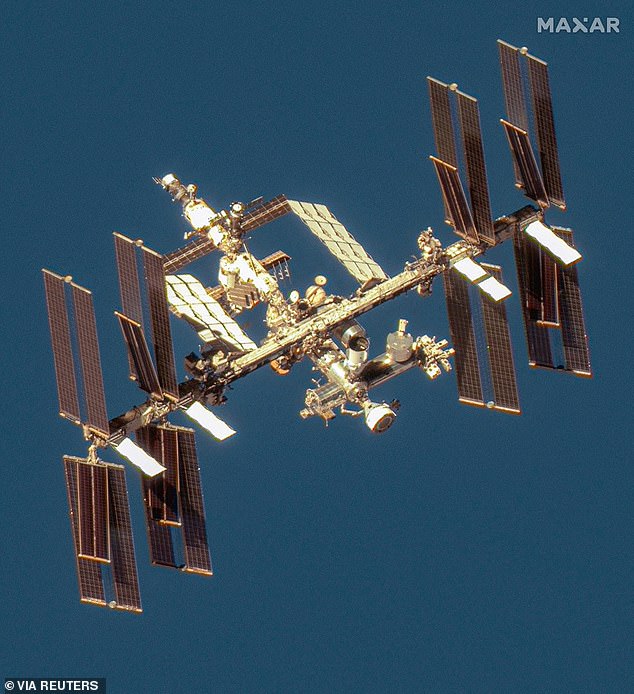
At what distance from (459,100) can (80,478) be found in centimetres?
2089

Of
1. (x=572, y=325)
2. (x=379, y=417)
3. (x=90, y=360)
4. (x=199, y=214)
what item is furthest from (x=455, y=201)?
(x=90, y=360)

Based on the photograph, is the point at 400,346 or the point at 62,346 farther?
the point at 400,346

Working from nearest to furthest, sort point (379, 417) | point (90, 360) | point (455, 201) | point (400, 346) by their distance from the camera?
1. point (90, 360)
2. point (379, 417)
3. point (400, 346)
4. point (455, 201)

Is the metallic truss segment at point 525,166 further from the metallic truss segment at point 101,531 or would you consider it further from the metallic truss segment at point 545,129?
the metallic truss segment at point 101,531

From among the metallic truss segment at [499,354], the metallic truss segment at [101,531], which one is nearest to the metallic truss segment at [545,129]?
the metallic truss segment at [499,354]

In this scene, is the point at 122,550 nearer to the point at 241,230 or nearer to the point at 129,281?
the point at 129,281

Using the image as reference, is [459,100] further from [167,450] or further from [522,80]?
[167,450]

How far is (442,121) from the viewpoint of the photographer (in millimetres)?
127750

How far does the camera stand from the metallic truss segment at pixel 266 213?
132m

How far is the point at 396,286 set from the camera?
12875 cm

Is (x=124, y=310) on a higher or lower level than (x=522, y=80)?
lower

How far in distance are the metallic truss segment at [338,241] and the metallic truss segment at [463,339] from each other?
2770 millimetres

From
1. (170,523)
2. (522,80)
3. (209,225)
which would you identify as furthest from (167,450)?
(522,80)

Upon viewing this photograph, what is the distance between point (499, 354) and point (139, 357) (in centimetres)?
1497
